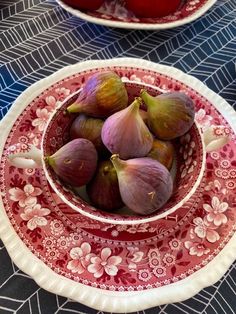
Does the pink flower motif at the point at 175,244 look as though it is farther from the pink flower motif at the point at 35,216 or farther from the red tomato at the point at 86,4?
the red tomato at the point at 86,4

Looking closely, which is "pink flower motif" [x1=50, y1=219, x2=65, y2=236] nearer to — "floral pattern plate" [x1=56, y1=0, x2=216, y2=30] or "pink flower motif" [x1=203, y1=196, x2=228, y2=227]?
"pink flower motif" [x1=203, y1=196, x2=228, y2=227]

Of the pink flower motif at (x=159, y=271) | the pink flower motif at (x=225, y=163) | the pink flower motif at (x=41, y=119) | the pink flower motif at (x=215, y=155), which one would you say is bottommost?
the pink flower motif at (x=159, y=271)

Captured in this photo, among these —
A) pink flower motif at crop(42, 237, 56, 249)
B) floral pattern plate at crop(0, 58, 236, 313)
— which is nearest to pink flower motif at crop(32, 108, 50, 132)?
floral pattern plate at crop(0, 58, 236, 313)

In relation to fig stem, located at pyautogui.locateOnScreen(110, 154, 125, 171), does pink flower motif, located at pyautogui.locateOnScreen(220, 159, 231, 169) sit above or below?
below

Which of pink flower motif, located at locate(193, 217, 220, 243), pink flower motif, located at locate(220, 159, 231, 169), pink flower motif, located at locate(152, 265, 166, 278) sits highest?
pink flower motif, located at locate(220, 159, 231, 169)

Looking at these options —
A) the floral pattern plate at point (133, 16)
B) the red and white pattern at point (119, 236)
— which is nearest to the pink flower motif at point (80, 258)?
the red and white pattern at point (119, 236)
